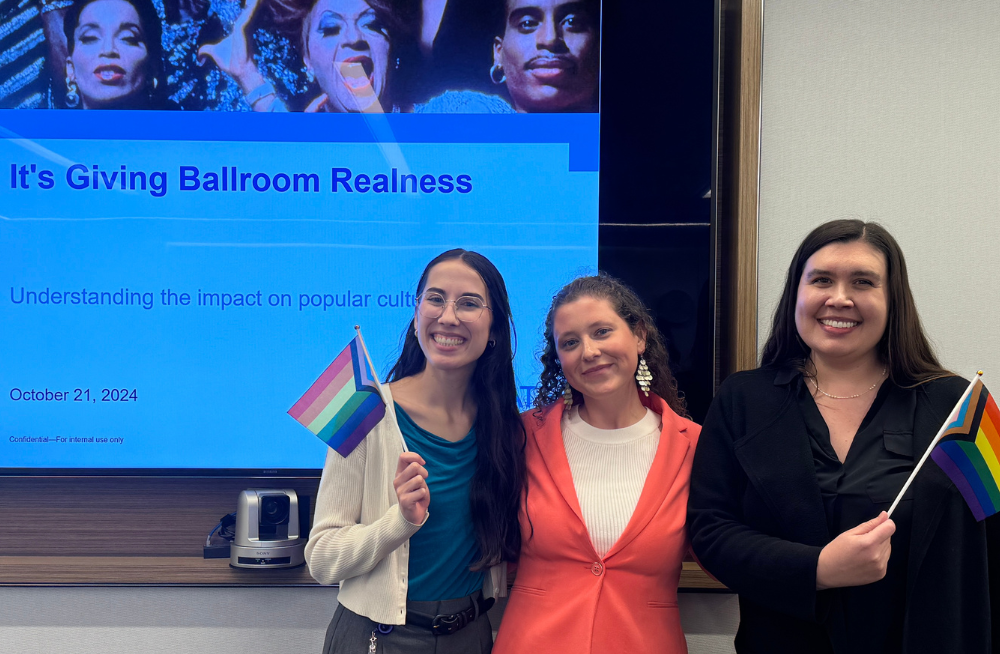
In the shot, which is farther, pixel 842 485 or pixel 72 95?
pixel 72 95

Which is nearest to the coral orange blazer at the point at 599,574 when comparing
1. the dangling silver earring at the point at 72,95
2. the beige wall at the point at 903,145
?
the beige wall at the point at 903,145

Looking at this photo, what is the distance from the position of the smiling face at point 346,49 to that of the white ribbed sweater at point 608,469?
1333 millimetres

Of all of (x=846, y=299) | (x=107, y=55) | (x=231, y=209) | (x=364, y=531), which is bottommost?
(x=364, y=531)

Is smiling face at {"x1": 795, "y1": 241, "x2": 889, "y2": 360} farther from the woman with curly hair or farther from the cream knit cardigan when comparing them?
the cream knit cardigan

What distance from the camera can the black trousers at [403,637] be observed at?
1.57 meters

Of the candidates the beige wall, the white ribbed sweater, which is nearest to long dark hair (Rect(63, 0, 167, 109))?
the white ribbed sweater

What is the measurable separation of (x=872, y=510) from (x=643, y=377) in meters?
0.58

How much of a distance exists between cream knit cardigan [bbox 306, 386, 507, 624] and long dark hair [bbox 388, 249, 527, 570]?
0.19m

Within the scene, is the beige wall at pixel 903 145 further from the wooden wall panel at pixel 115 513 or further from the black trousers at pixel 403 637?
the wooden wall panel at pixel 115 513

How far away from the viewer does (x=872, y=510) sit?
1.35 metres

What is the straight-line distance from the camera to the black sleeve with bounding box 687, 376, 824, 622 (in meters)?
1.34

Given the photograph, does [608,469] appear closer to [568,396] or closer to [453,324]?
[568,396]

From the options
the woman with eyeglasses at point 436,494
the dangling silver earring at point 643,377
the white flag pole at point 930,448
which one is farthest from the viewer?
the dangling silver earring at point 643,377

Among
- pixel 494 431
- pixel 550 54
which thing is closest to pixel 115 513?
pixel 494 431
